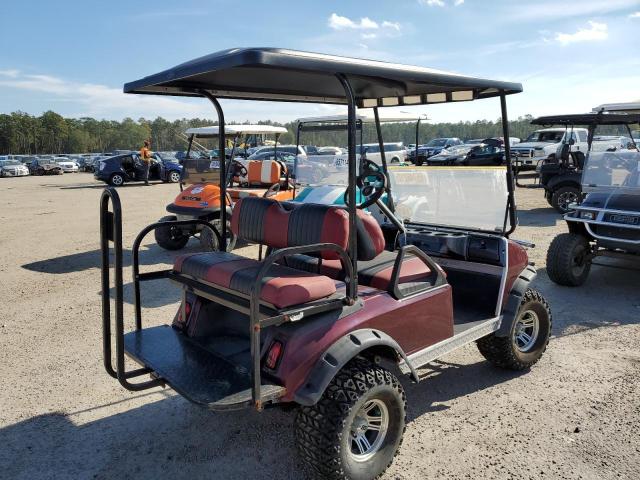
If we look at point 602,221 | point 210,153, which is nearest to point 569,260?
point 602,221

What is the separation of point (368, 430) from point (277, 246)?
43.6 inches

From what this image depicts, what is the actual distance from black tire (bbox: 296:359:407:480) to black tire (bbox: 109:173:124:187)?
1976cm

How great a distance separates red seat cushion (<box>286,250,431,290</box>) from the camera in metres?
2.92

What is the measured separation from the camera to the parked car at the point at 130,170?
20188 millimetres

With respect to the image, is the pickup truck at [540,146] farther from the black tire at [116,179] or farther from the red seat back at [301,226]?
the red seat back at [301,226]

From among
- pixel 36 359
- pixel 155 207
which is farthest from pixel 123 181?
pixel 36 359

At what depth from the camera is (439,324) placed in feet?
9.75

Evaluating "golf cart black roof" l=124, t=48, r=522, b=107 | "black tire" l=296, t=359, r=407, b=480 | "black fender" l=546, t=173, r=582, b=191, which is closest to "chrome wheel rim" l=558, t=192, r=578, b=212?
"black fender" l=546, t=173, r=582, b=191

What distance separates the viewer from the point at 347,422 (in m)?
2.33

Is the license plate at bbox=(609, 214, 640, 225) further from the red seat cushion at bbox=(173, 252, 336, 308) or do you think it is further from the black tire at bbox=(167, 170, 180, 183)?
the black tire at bbox=(167, 170, 180, 183)

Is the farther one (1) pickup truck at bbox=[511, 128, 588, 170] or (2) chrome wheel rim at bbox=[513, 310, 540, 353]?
(1) pickup truck at bbox=[511, 128, 588, 170]

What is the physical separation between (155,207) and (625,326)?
36.7 ft

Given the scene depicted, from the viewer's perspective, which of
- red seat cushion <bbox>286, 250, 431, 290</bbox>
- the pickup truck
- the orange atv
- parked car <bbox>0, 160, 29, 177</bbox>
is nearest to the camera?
red seat cushion <bbox>286, 250, 431, 290</bbox>

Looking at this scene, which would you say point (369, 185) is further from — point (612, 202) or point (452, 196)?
point (612, 202)
